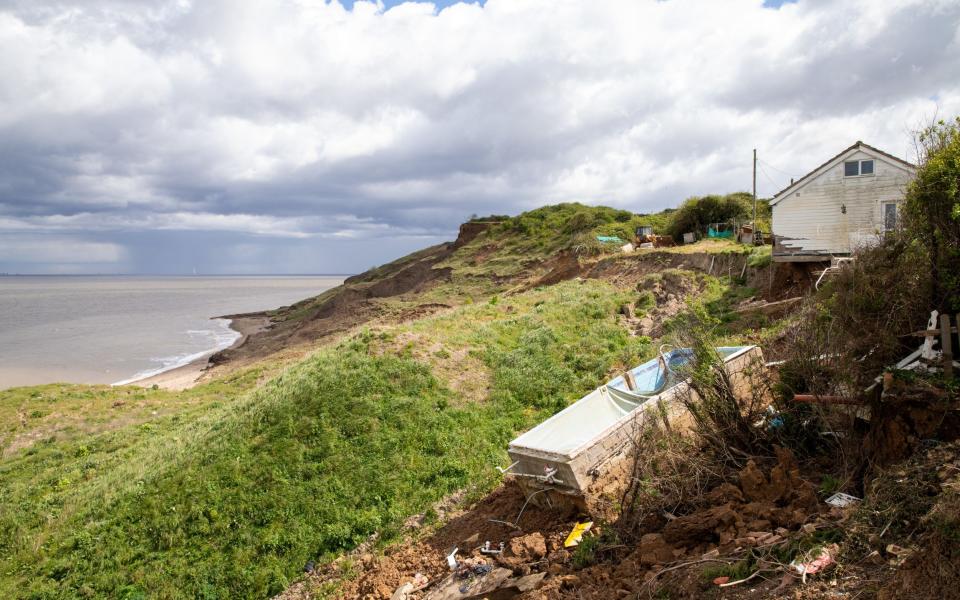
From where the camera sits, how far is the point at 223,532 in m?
10.9

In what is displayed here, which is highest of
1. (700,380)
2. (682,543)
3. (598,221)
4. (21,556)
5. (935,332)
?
(598,221)

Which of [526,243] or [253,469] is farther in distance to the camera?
[526,243]

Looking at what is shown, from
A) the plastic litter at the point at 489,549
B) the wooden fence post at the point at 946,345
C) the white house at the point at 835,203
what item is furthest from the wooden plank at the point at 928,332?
the white house at the point at 835,203

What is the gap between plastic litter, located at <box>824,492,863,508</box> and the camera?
19.6 feet

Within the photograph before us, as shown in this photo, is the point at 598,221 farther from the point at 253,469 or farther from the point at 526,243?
the point at 253,469

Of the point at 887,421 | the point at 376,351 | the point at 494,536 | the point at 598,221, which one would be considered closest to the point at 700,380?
the point at 887,421

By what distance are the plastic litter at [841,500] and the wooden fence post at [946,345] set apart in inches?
65.2

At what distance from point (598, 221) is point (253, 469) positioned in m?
42.9

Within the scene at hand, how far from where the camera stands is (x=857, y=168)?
20.4 metres

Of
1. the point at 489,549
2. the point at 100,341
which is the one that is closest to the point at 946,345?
the point at 489,549

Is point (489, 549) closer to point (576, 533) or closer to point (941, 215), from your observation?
point (576, 533)

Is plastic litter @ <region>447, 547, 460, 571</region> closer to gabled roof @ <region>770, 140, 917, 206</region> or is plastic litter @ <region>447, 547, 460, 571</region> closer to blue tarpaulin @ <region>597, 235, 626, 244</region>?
gabled roof @ <region>770, 140, 917, 206</region>

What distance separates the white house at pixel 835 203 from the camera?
65.5 feet

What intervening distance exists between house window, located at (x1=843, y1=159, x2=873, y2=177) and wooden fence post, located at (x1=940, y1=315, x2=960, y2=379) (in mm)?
16789
